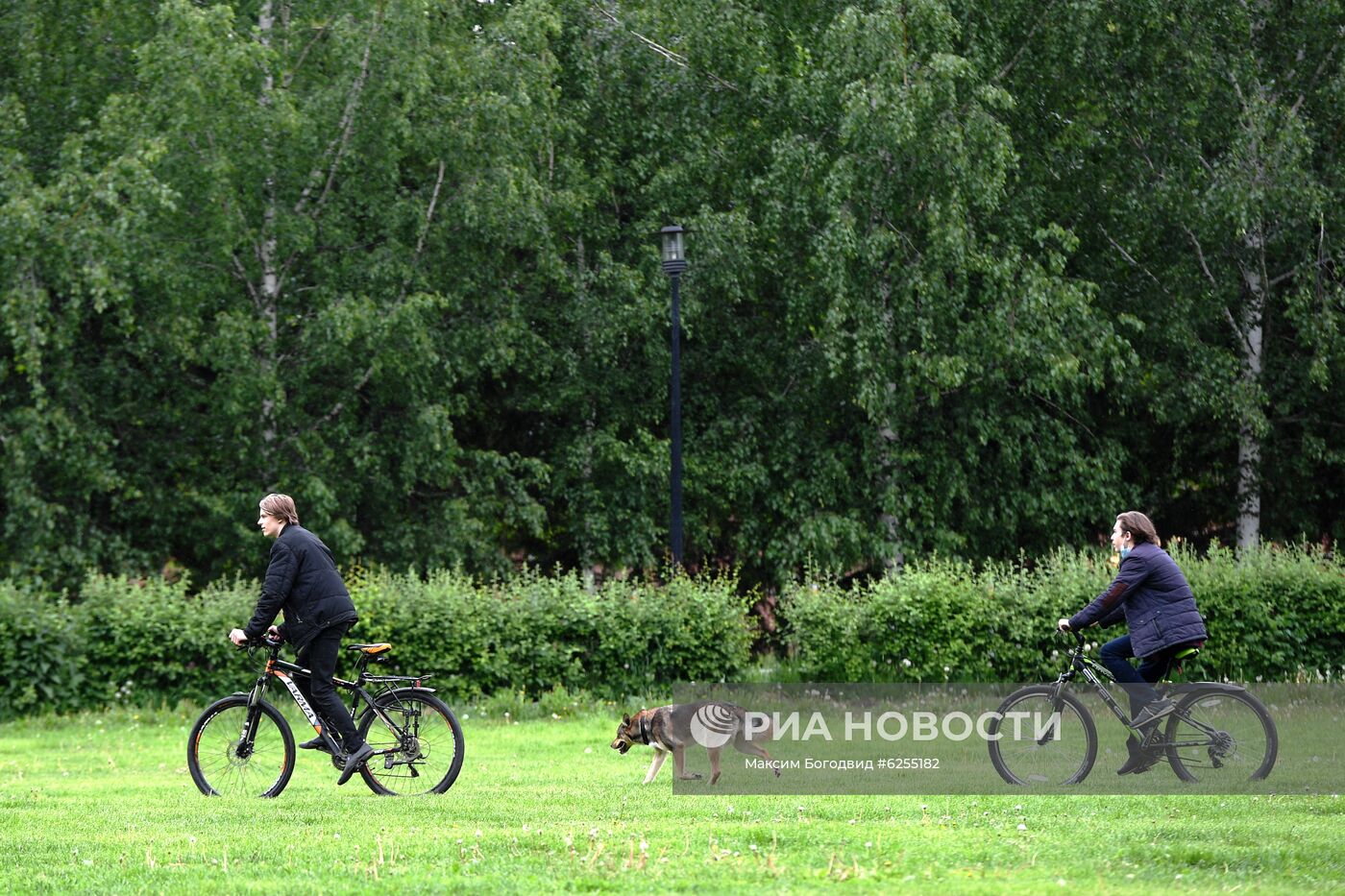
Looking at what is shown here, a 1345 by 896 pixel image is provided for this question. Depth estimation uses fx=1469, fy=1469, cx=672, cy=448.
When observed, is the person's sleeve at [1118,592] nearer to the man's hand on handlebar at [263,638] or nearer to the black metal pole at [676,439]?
the man's hand on handlebar at [263,638]

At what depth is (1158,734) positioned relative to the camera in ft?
31.0

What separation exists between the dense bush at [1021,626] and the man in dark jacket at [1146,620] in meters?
5.88

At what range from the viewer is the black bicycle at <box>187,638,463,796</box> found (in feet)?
31.2

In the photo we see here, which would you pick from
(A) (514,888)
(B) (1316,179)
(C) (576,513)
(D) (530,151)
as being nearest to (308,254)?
(D) (530,151)

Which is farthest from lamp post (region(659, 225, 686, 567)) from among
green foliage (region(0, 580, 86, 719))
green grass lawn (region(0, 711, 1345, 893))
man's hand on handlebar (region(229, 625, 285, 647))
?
man's hand on handlebar (region(229, 625, 285, 647))

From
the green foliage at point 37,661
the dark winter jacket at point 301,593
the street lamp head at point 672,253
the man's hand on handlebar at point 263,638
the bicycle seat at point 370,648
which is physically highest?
the street lamp head at point 672,253

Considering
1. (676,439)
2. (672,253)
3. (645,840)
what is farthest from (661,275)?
(645,840)

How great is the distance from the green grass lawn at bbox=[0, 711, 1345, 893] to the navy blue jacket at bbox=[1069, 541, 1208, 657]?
1.04 meters

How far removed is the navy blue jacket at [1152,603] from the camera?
30.8ft

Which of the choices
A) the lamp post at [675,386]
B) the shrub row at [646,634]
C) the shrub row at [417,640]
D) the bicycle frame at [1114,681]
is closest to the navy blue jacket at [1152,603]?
the bicycle frame at [1114,681]

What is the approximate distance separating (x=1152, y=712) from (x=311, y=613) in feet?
17.7

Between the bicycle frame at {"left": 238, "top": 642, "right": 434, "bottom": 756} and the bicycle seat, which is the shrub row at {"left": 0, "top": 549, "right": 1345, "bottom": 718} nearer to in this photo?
the bicycle frame at {"left": 238, "top": 642, "right": 434, "bottom": 756}

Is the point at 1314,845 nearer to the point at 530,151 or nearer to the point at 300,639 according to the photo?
the point at 300,639

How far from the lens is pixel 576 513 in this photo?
76.1 ft
